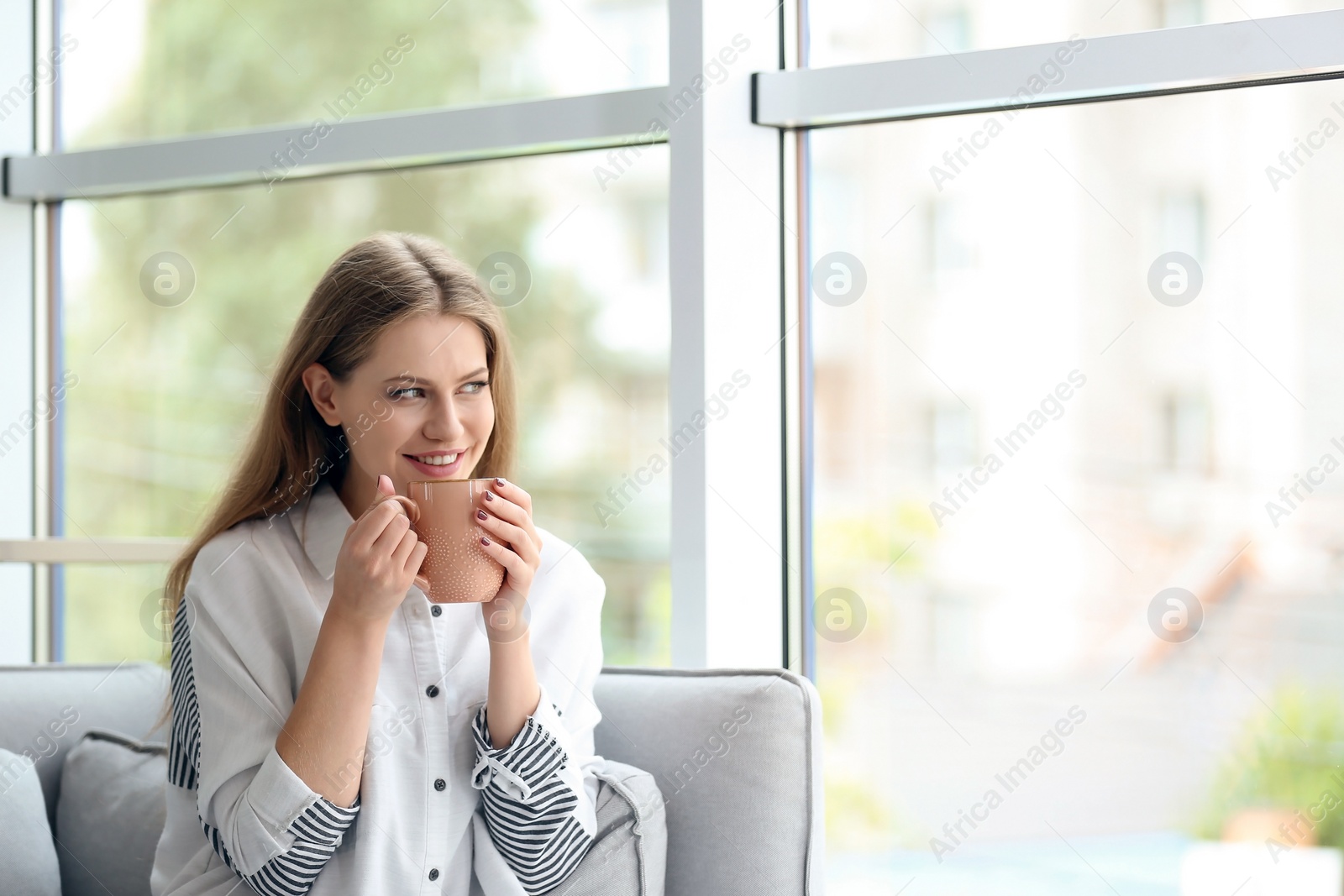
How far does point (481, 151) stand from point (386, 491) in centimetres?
101

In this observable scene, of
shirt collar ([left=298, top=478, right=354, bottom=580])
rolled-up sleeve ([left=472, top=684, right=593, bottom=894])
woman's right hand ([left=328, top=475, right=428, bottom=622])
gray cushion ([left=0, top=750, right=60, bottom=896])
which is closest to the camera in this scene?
woman's right hand ([left=328, top=475, right=428, bottom=622])

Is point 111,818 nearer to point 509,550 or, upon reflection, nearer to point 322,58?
point 509,550

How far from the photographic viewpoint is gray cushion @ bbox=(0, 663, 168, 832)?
1.88 metres

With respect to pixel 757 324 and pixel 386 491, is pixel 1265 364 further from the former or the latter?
pixel 386 491

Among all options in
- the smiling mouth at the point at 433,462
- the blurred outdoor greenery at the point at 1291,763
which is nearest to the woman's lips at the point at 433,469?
the smiling mouth at the point at 433,462

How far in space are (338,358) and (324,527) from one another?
0.23 meters

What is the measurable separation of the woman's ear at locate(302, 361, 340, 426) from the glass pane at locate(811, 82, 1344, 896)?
0.95m

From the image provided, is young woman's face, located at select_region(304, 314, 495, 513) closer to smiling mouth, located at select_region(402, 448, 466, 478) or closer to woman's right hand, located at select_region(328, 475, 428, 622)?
smiling mouth, located at select_region(402, 448, 466, 478)

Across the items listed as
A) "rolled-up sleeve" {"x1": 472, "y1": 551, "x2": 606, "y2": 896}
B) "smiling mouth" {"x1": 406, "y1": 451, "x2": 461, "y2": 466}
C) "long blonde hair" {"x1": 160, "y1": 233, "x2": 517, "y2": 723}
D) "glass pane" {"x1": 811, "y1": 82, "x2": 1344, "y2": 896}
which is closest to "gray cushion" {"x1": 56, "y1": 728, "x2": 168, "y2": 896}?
"long blonde hair" {"x1": 160, "y1": 233, "x2": 517, "y2": 723}

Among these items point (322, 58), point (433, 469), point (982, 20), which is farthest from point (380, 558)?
point (322, 58)

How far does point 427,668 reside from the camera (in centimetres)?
153

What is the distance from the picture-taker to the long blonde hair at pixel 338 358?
152 cm

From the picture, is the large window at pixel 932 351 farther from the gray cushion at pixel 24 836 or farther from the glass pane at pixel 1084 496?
the gray cushion at pixel 24 836

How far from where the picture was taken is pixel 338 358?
1.55 metres
